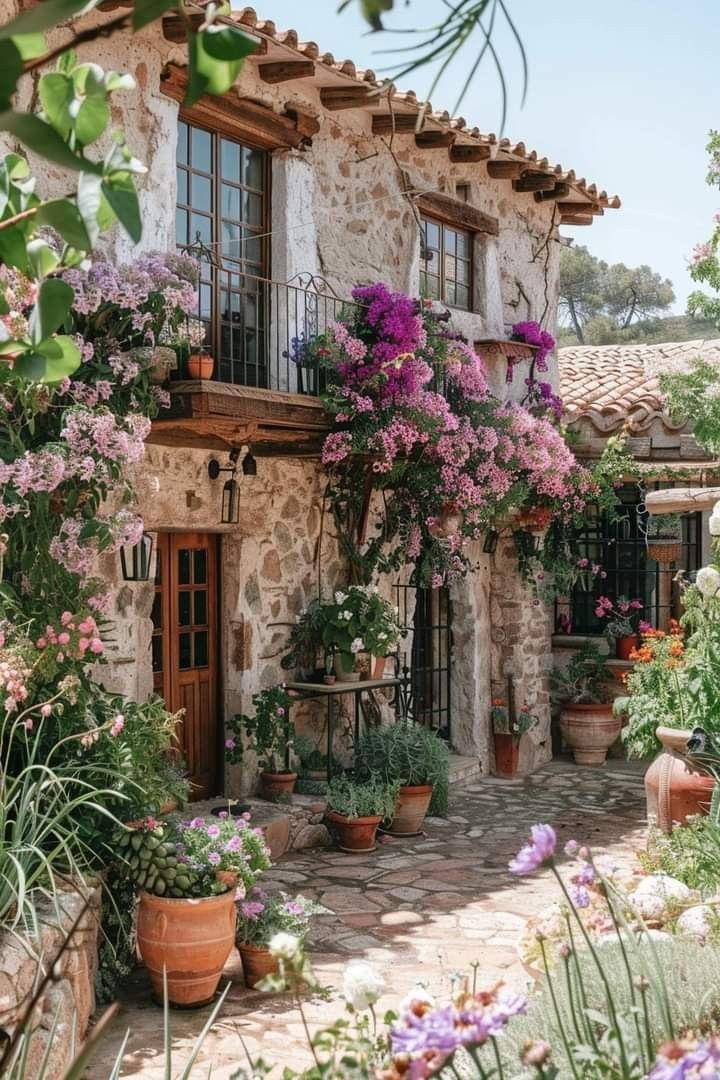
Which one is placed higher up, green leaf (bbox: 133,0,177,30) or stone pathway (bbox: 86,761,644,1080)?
green leaf (bbox: 133,0,177,30)

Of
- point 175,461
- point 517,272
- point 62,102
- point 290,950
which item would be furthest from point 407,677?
point 62,102

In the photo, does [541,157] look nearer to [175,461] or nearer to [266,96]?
[266,96]

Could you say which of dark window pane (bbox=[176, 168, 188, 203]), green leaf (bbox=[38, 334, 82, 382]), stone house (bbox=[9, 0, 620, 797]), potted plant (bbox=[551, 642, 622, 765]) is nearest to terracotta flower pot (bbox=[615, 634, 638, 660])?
potted plant (bbox=[551, 642, 622, 765])

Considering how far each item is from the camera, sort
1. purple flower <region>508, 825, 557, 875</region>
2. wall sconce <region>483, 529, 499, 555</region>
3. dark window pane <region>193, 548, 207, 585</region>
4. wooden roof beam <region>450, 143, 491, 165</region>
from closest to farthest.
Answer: purple flower <region>508, 825, 557, 875</region>, dark window pane <region>193, 548, 207, 585</region>, wooden roof beam <region>450, 143, 491, 165</region>, wall sconce <region>483, 529, 499, 555</region>

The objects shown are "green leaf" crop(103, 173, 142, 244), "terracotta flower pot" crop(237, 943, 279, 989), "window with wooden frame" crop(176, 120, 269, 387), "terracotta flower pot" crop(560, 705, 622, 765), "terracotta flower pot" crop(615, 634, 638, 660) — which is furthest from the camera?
"terracotta flower pot" crop(615, 634, 638, 660)

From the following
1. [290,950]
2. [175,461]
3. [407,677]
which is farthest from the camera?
[407,677]

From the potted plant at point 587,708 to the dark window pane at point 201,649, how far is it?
4687 millimetres

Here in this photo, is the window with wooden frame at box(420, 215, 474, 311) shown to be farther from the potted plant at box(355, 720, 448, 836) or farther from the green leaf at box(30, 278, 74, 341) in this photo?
the green leaf at box(30, 278, 74, 341)

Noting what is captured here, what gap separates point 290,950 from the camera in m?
1.63

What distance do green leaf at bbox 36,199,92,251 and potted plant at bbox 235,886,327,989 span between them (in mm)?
4816

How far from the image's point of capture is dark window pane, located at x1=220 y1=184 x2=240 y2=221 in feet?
25.9

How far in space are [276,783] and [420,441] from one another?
2.60 meters

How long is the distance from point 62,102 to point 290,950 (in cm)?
114

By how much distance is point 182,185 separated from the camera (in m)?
7.52
